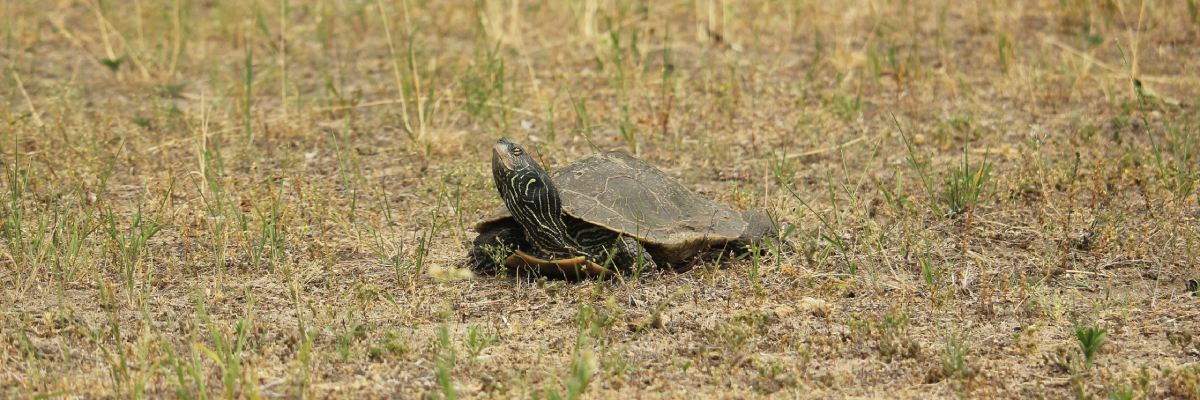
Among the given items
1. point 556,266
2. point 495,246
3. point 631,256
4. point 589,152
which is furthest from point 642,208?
point 589,152

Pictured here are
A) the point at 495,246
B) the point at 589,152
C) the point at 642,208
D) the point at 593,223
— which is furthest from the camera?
the point at 589,152

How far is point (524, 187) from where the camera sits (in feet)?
15.9

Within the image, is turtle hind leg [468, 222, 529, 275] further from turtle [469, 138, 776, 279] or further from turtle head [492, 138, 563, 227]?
turtle head [492, 138, 563, 227]

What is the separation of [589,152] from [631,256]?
7.13ft

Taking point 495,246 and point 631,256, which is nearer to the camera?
point 631,256

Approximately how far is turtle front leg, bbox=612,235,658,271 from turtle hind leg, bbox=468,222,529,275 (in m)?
0.47

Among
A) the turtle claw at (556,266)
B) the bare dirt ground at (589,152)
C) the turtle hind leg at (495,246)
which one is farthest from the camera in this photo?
the turtle hind leg at (495,246)

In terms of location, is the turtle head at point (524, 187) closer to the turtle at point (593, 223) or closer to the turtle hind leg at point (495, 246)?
the turtle at point (593, 223)

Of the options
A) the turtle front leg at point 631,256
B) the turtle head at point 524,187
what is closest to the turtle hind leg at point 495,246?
the turtle head at point 524,187

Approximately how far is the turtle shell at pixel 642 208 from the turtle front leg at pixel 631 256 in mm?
43

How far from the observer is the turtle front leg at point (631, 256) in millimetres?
4831

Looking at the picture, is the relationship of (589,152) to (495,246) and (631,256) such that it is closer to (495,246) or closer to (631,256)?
(495,246)

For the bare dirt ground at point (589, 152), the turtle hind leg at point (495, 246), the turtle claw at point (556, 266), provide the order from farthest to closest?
the turtle hind leg at point (495, 246) < the turtle claw at point (556, 266) < the bare dirt ground at point (589, 152)

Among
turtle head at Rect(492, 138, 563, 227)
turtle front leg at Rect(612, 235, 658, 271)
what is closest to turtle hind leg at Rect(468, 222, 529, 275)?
turtle head at Rect(492, 138, 563, 227)
